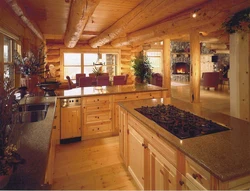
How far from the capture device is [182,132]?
4.96ft

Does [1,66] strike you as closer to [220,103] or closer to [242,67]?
[242,67]

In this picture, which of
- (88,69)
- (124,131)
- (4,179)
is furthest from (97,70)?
(4,179)

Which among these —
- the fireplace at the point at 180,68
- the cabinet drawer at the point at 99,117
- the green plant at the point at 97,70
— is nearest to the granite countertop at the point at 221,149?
the cabinet drawer at the point at 99,117

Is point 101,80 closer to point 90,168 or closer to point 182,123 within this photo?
point 90,168

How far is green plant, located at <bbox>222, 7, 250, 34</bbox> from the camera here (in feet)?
10.0

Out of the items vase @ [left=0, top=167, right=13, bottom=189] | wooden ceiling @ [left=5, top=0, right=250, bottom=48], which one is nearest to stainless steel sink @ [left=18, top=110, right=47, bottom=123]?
wooden ceiling @ [left=5, top=0, right=250, bottom=48]

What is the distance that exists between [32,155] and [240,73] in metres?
3.74

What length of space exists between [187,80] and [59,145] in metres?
12.1

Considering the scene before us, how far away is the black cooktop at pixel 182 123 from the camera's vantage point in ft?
5.01

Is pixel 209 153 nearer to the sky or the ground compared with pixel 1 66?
nearer to the ground

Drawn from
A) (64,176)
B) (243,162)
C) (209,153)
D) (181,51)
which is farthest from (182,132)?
(181,51)

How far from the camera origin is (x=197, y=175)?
114cm

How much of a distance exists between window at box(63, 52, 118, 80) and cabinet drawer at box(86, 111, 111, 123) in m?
5.29

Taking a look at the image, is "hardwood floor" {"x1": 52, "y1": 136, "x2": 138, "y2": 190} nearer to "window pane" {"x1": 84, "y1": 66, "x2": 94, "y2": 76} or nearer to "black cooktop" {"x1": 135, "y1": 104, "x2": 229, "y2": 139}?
"black cooktop" {"x1": 135, "y1": 104, "x2": 229, "y2": 139}
